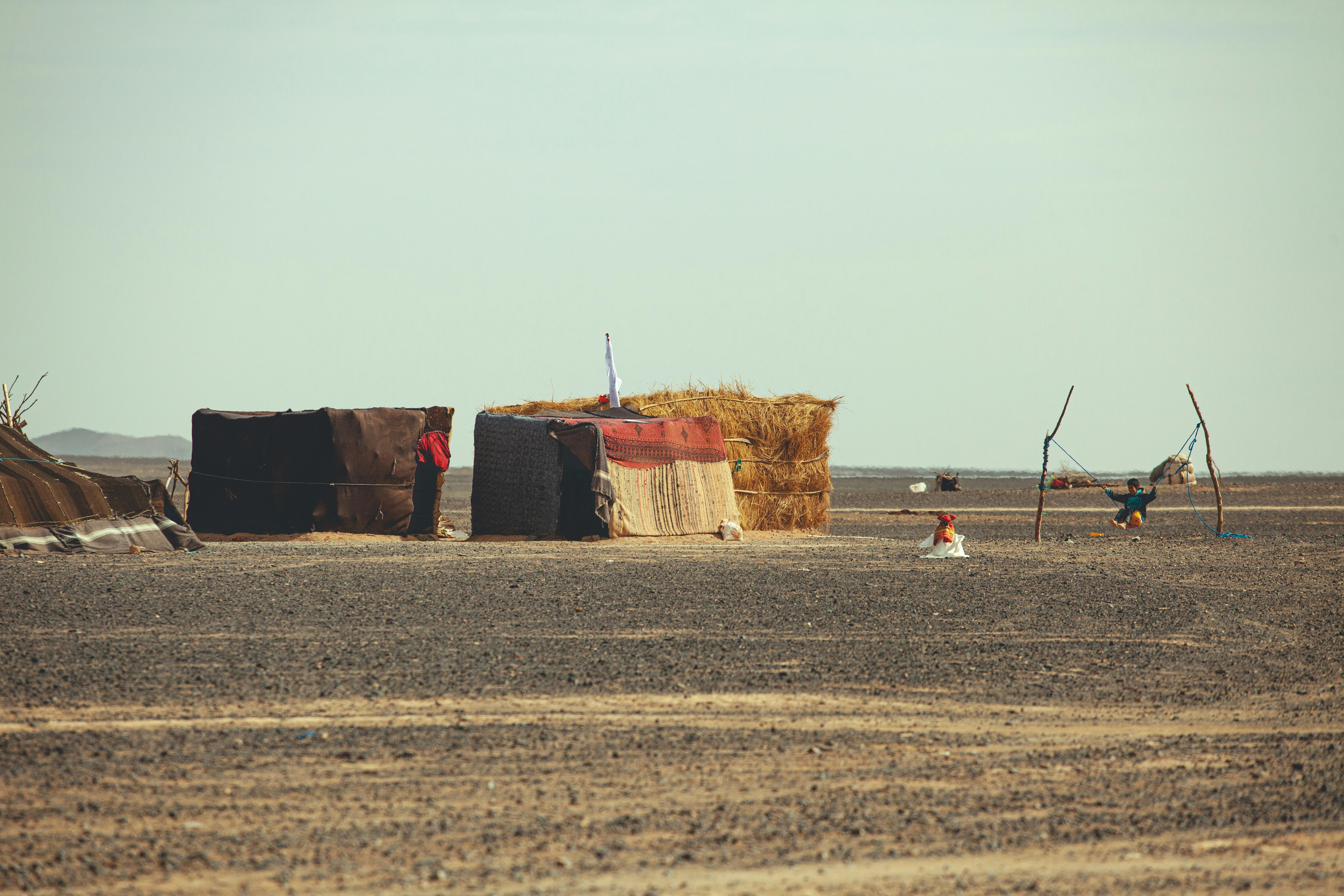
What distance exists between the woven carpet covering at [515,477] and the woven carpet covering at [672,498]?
3.09ft

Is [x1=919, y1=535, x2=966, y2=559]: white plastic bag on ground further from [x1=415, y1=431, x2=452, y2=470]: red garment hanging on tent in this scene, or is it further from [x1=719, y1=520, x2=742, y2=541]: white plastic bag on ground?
[x1=415, y1=431, x2=452, y2=470]: red garment hanging on tent

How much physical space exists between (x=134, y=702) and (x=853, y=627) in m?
5.43

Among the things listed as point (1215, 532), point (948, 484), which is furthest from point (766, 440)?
point (948, 484)

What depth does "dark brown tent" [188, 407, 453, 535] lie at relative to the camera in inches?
698

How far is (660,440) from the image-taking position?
1827 centimetres

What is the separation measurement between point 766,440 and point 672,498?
3.52 metres

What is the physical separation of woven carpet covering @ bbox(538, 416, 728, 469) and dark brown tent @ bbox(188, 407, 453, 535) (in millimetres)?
2660

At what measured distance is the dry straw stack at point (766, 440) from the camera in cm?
2100

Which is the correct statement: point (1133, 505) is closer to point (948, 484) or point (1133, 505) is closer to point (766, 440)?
point (766, 440)

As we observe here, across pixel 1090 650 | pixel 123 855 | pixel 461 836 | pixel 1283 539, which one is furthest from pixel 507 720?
pixel 1283 539

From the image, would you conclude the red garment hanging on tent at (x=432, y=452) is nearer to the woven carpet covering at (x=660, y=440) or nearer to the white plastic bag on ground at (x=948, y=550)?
the woven carpet covering at (x=660, y=440)

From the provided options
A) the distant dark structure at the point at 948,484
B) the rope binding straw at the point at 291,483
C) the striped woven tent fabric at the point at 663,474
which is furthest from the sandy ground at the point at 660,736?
the distant dark structure at the point at 948,484

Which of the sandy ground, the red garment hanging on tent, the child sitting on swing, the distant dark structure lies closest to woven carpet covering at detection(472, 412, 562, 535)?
the red garment hanging on tent

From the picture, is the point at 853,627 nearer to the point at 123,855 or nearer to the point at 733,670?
the point at 733,670
